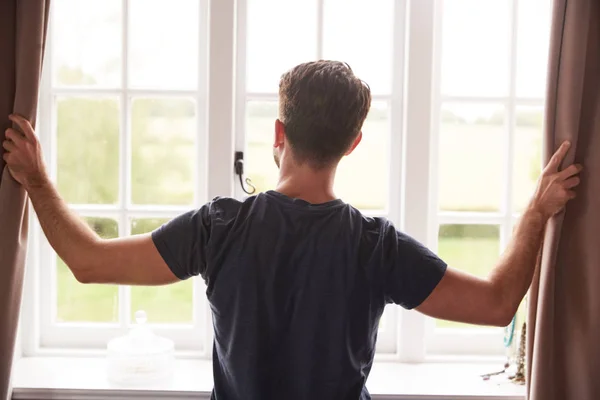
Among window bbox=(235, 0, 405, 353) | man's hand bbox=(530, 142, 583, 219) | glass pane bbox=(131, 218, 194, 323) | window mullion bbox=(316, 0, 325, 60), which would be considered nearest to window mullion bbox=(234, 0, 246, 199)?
window bbox=(235, 0, 405, 353)

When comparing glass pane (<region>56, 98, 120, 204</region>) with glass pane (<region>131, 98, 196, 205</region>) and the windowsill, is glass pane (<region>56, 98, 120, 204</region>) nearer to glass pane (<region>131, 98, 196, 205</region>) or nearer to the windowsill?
glass pane (<region>131, 98, 196, 205</region>)

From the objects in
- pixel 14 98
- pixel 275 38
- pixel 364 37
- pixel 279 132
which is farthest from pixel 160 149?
pixel 279 132

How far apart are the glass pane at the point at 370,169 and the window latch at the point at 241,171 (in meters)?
0.37

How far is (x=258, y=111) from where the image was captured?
2398mm

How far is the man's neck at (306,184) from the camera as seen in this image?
4.85ft

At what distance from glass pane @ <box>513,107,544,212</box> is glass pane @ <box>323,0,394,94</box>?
525 millimetres

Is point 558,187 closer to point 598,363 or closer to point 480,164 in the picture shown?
point 598,363

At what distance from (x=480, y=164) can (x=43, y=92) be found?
1582 mm

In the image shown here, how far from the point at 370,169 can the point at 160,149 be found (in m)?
0.77

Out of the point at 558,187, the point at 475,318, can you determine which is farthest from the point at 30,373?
the point at 558,187

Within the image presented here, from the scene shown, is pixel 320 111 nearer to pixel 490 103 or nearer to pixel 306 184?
pixel 306 184

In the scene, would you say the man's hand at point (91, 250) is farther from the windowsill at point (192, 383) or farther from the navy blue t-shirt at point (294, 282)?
the windowsill at point (192, 383)

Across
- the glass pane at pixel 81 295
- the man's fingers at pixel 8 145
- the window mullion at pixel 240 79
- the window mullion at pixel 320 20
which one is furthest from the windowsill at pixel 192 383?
the window mullion at pixel 320 20

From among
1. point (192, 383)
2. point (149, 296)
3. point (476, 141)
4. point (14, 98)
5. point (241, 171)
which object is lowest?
point (149, 296)
